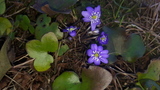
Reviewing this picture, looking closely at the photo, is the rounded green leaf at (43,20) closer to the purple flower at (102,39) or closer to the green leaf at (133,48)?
the purple flower at (102,39)

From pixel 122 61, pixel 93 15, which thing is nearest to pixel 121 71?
pixel 122 61

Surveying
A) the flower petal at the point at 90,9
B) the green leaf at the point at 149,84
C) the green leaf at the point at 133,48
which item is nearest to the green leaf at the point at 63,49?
the flower petal at the point at 90,9

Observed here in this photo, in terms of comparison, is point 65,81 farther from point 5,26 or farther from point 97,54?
point 5,26

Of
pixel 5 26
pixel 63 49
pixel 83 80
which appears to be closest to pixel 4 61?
pixel 5 26

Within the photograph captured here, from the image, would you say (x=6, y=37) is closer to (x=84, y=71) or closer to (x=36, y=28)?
(x=36, y=28)

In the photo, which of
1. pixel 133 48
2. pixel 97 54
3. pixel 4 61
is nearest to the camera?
pixel 4 61

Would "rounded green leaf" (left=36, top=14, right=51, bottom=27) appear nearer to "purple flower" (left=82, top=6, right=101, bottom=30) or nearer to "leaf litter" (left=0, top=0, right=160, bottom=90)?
"leaf litter" (left=0, top=0, right=160, bottom=90)
